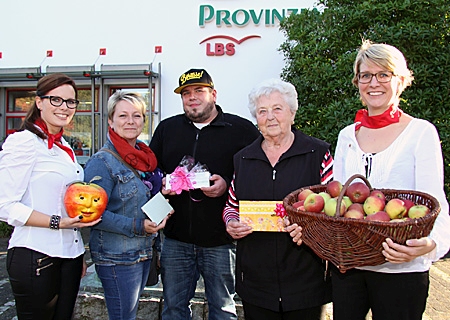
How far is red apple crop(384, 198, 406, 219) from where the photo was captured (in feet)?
6.14

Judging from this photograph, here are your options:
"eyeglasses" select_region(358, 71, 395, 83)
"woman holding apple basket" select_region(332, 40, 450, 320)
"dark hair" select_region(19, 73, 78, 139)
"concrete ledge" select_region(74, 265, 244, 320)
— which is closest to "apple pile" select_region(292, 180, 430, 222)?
"woman holding apple basket" select_region(332, 40, 450, 320)

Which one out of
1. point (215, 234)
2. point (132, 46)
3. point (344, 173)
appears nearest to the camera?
point (344, 173)

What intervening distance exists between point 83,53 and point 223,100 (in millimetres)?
3475

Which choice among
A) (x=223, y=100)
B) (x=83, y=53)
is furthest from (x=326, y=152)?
(x=83, y=53)

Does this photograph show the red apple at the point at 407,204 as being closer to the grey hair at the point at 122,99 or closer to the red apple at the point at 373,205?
the red apple at the point at 373,205

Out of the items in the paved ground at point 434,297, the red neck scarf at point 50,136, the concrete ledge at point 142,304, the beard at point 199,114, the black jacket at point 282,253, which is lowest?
the paved ground at point 434,297

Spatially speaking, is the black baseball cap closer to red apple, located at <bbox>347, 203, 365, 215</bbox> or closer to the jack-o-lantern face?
the jack-o-lantern face

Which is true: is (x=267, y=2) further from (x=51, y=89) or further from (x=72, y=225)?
(x=72, y=225)

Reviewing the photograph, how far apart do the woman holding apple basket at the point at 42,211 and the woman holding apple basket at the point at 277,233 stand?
109 cm

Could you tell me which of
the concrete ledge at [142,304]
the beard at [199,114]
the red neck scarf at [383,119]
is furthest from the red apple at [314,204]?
the concrete ledge at [142,304]

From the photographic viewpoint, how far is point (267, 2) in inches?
323

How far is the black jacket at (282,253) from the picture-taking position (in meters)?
2.46

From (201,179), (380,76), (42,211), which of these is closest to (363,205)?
(380,76)

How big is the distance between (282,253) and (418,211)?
35.7 inches
